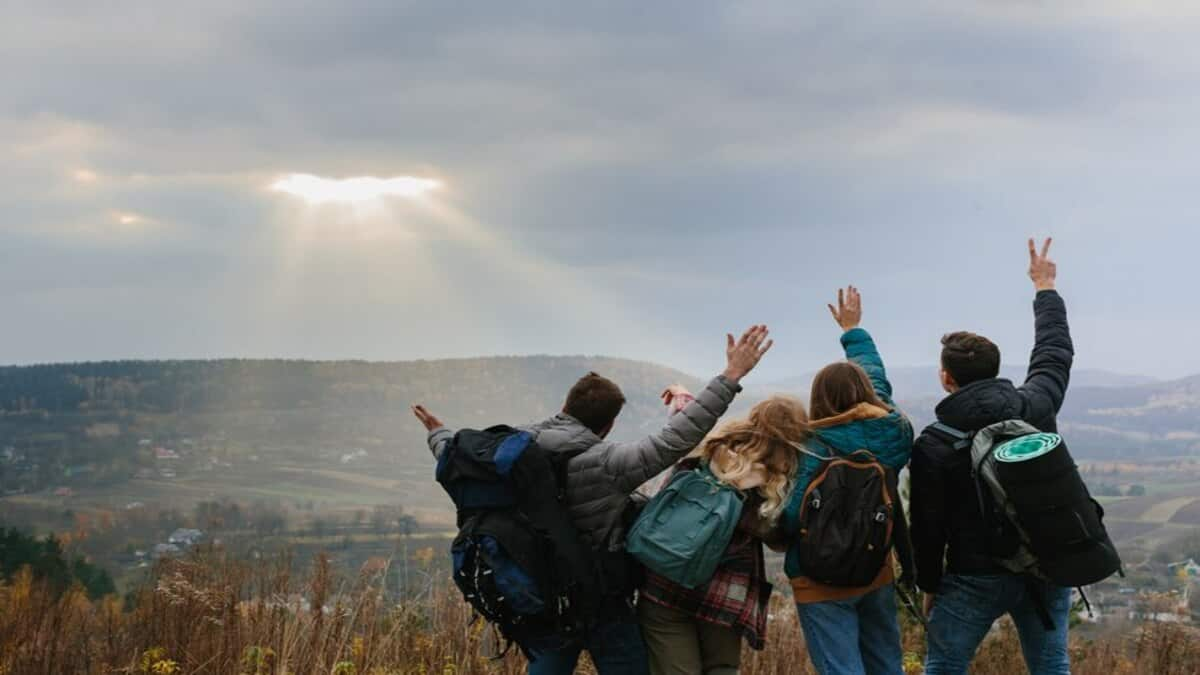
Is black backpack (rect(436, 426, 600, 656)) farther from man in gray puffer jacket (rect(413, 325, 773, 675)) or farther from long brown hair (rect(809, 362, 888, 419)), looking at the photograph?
long brown hair (rect(809, 362, 888, 419))

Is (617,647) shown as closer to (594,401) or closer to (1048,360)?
(594,401)

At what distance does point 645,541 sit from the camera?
4883 mm

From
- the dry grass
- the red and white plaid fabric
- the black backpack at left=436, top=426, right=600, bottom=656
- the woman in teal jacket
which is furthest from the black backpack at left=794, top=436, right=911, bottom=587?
the dry grass

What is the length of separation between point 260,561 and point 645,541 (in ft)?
12.1

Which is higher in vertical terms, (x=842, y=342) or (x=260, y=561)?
(x=842, y=342)

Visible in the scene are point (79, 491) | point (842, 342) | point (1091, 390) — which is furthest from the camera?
point (1091, 390)

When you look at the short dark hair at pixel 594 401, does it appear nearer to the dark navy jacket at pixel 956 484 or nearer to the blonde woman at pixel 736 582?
the blonde woman at pixel 736 582

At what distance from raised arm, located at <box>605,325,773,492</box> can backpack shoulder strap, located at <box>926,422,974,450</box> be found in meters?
1.03

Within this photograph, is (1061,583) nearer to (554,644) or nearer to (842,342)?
(842,342)

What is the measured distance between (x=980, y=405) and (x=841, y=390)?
2.16ft

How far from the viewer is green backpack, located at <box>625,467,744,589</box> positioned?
190 inches

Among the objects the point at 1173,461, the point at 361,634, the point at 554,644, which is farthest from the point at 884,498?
the point at 1173,461

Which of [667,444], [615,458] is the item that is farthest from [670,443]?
[615,458]

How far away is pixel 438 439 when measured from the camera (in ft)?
17.5
